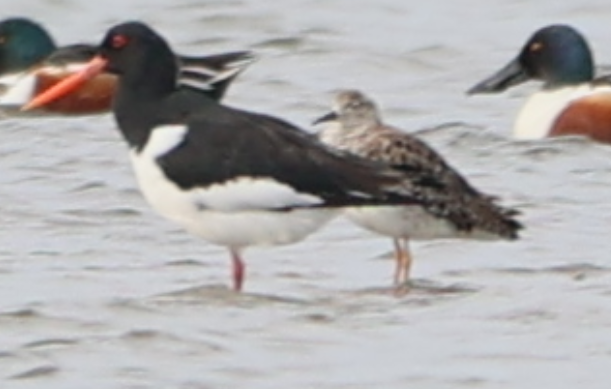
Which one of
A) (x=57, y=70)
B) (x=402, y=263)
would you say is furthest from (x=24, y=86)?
(x=402, y=263)

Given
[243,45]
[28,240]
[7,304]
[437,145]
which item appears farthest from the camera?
[243,45]

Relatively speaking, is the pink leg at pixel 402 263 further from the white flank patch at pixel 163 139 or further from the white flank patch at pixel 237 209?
the white flank patch at pixel 163 139

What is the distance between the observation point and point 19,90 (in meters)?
18.6

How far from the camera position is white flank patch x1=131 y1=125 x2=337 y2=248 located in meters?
12.0

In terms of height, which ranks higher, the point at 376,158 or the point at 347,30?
the point at 376,158

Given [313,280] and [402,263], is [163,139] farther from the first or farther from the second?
[402,263]

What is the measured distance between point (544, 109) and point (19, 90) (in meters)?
3.68

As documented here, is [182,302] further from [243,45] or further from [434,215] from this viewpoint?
[243,45]

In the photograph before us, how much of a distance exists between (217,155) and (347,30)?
9.16 meters

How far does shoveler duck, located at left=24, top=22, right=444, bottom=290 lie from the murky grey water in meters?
0.34

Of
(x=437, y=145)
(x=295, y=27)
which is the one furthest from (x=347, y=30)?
(x=437, y=145)

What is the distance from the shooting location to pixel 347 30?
21.2m

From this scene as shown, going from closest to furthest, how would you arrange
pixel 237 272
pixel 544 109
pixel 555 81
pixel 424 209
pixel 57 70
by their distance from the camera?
pixel 424 209
pixel 237 272
pixel 544 109
pixel 555 81
pixel 57 70

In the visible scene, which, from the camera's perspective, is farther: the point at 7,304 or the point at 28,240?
the point at 28,240
